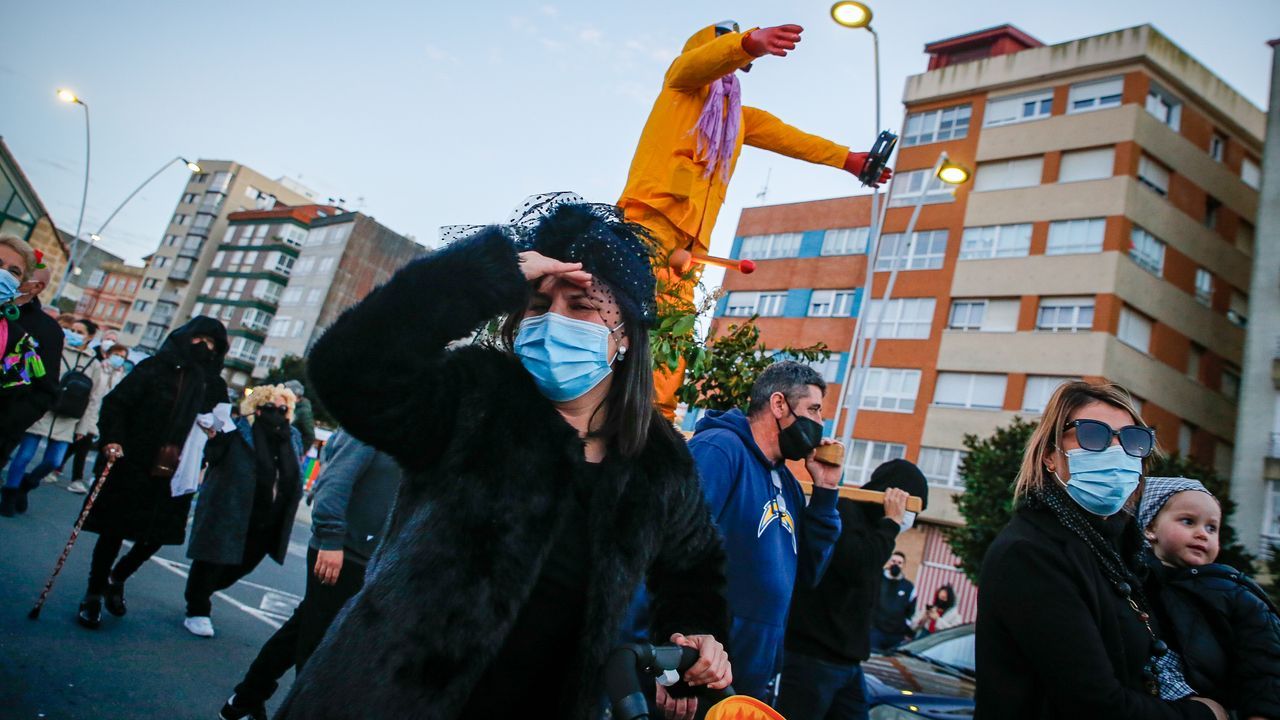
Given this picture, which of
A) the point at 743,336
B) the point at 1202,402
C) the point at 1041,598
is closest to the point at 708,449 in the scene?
the point at 743,336

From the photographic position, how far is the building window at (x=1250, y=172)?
31.1 metres

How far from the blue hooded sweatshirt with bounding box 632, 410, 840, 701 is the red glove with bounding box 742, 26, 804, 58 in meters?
1.65

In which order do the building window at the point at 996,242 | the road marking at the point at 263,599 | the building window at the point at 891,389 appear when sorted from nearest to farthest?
1. the road marking at the point at 263,599
2. the building window at the point at 996,242
3. the building window at the point at 891,389

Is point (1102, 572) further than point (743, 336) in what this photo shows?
No

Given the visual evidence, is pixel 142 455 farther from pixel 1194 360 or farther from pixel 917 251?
pixel 1194 360

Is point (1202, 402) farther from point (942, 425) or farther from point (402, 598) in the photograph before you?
point (402, 598)

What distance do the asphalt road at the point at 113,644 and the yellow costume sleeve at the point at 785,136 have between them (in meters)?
4.43

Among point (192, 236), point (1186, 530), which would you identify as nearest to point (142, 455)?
point (1186, 530)

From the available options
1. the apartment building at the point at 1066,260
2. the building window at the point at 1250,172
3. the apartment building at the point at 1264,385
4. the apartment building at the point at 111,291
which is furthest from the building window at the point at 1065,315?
the apartment building at the point at 111,291

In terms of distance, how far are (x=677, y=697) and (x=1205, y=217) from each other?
35.3m

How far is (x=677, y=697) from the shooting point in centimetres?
221

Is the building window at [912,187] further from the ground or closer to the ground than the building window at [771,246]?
further from the ground

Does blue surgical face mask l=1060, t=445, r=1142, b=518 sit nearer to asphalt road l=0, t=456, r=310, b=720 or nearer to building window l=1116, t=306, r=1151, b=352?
asphalt road l=0, t=456, r=310, b=720

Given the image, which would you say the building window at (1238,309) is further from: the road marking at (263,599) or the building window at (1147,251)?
the road marking at (263,599)
